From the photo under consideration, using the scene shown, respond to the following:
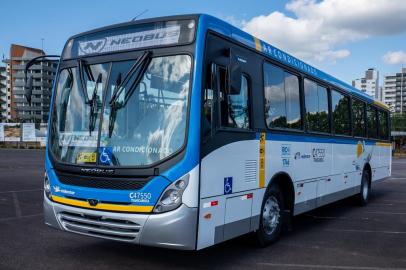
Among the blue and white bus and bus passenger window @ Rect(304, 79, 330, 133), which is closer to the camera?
the blue and white bus

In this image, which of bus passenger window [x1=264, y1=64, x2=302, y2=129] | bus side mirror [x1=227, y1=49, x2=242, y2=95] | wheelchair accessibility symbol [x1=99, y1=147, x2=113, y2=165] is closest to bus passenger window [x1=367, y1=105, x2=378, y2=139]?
bus passenger window [x1=264, y1=64, x2=302, y2=129]

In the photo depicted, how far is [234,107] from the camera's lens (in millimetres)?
6188

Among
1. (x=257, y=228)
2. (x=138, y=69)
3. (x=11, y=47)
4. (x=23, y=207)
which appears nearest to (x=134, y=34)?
(x=138, y=69)

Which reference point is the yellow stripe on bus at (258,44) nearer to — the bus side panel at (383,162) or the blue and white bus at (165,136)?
the blue and white bus at (165,136)

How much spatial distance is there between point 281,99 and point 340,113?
11.9 feet

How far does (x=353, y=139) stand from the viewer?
37.9 feet

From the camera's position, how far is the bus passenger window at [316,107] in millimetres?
8781

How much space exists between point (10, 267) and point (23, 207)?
522 cm

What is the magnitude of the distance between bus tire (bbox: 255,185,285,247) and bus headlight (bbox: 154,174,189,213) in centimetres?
202

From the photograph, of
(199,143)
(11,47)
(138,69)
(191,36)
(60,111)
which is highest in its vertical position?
(11,47)

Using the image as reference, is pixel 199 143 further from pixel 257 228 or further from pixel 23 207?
pixel 23 207

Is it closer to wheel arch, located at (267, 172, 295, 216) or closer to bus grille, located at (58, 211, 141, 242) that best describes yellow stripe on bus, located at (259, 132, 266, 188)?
wheel arch, located at (267, 172, 295, 216)

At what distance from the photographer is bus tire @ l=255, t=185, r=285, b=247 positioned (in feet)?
22.9

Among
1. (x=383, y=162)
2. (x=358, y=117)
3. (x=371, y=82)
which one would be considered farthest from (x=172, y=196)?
(x=371, y=82)
